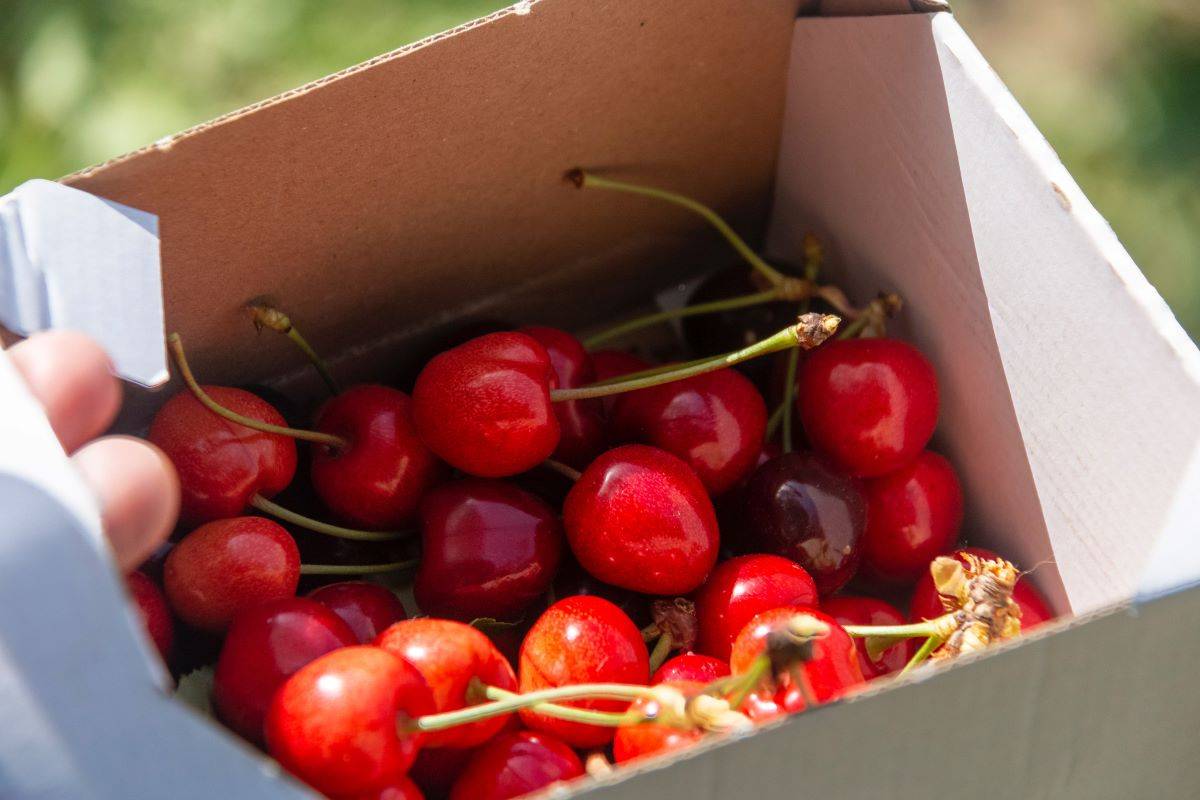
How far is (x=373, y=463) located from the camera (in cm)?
91

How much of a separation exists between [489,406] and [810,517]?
0.26m

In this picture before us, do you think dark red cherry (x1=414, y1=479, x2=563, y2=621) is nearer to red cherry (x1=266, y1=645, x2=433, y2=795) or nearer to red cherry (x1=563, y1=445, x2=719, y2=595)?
red cherry (x1=563, y1=445, x2=719, y2=595)

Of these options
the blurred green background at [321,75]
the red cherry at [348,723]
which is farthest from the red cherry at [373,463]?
the blurred green background at [321,75]

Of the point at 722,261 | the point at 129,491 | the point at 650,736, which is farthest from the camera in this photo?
the point at 722,261

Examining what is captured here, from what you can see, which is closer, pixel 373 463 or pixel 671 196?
pixel 373 463

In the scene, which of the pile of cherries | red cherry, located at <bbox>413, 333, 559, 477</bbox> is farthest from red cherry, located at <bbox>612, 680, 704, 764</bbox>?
red cherry, located at <bbox>413, 333, 559, 477</bbox>

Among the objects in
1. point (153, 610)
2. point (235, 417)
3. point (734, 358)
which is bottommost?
point (153, 610)

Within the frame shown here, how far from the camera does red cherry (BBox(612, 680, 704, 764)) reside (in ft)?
2.29

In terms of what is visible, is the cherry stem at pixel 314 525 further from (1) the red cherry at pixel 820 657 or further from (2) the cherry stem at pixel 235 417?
(1) the red cherry at pixel 820 657

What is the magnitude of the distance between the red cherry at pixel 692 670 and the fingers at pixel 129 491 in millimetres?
354

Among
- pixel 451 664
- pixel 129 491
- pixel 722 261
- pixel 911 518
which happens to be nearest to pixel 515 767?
pixel 451 664

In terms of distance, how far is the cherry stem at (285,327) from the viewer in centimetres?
92

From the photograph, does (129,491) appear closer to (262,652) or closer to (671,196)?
(262,652)

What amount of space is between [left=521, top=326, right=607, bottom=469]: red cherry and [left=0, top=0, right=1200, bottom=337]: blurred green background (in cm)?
78
